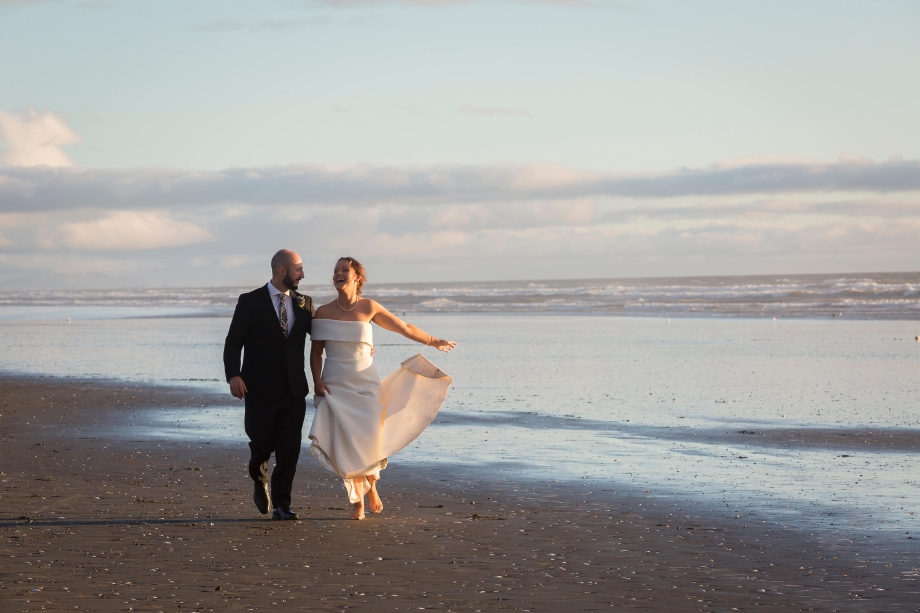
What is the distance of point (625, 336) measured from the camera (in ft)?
89.0

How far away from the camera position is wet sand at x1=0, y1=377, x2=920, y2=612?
194 inches

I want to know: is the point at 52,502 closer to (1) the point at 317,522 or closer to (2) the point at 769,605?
(1) the point at 317,522

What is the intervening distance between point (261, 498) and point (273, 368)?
911 mm

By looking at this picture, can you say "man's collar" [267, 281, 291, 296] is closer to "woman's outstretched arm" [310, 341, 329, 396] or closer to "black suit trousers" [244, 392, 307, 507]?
"woman's outstretched arm" [310, 341, 329, 396]

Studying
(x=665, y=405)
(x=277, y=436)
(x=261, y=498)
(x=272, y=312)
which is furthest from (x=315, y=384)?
(x=665, y=405)

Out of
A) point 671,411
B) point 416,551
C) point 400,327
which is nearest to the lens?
point 416,551

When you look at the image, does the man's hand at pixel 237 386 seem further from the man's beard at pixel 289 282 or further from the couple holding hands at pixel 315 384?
the man's beard at pixel 289 282

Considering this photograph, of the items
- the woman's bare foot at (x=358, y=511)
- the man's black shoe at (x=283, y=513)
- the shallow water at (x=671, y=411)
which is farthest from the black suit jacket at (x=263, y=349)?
the shallow water at (x=671, y=411)

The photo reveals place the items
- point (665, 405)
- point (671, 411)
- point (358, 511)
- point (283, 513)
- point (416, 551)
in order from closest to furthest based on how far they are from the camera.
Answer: point (416, 551)
point (283, 513)
point (358, 511)
point (671, 411)
point (665, 405)

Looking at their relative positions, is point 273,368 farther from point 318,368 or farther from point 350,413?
point 350,413

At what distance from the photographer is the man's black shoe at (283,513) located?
681 centimetres

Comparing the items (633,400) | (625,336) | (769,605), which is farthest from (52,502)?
(625,336)

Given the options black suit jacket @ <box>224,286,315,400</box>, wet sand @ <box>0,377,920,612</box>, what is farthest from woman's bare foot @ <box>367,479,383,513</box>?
black suit jacket @ <box>224,286,315,400</box>

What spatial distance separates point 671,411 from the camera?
500 inches
